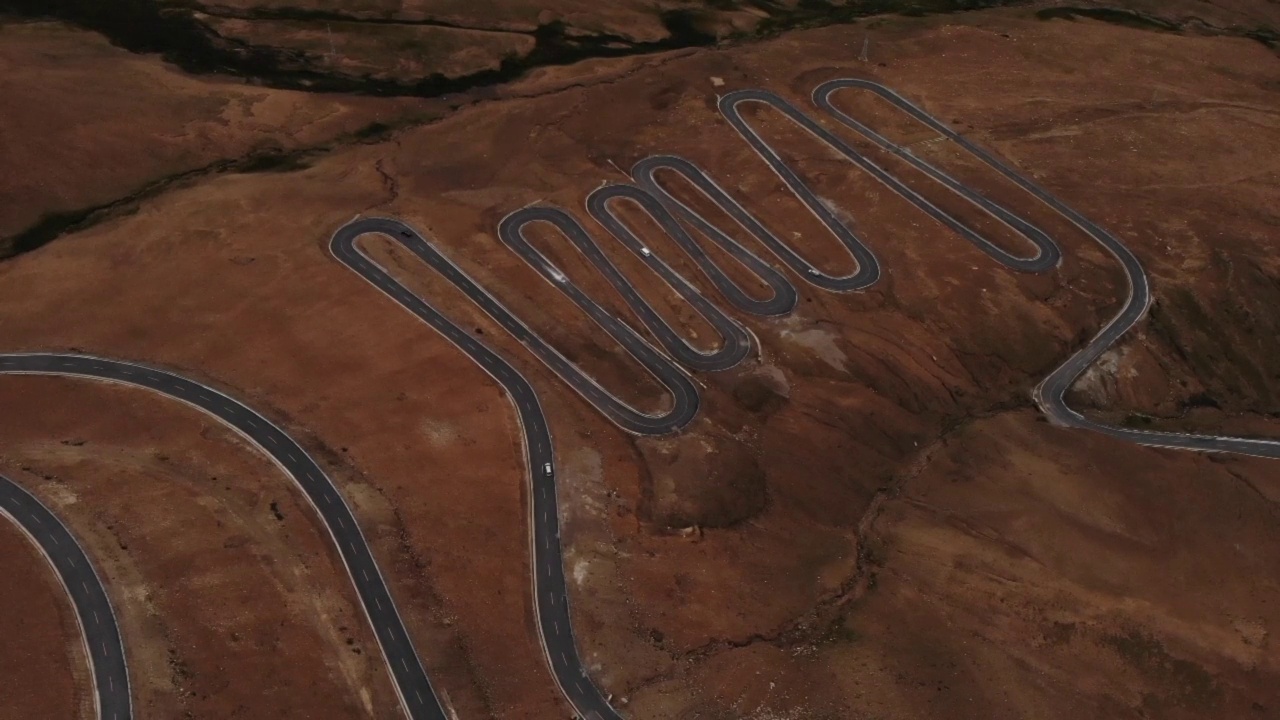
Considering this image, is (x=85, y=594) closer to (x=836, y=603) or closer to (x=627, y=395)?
(x=627, y=395)

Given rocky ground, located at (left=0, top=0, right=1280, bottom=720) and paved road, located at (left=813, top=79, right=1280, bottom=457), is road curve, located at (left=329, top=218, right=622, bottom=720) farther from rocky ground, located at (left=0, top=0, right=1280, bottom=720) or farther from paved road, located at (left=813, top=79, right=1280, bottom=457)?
paved road, located at (left=813, top=79, right=1280, bottom=457)

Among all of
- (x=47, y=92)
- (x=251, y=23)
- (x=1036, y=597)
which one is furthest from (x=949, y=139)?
(x=47, y=92)

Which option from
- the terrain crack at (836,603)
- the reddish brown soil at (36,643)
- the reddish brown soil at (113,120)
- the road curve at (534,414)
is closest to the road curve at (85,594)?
the reddish brown soil at (36,643)

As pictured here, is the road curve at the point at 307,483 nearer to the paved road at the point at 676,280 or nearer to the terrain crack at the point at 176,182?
the paved road at the point at 676,280

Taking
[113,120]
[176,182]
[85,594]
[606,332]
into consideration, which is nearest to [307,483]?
[85,594]

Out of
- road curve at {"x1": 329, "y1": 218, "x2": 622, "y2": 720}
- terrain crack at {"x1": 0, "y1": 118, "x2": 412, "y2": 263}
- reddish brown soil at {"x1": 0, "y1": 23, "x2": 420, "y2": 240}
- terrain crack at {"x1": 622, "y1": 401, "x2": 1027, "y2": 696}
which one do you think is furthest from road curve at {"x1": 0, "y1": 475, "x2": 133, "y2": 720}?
reddish brown soil at {"x1": 0, "y1": 23, "x2": 420, "y2": 240}

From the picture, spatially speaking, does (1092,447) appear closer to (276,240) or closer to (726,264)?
(726,264)

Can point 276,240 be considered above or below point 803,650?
above
